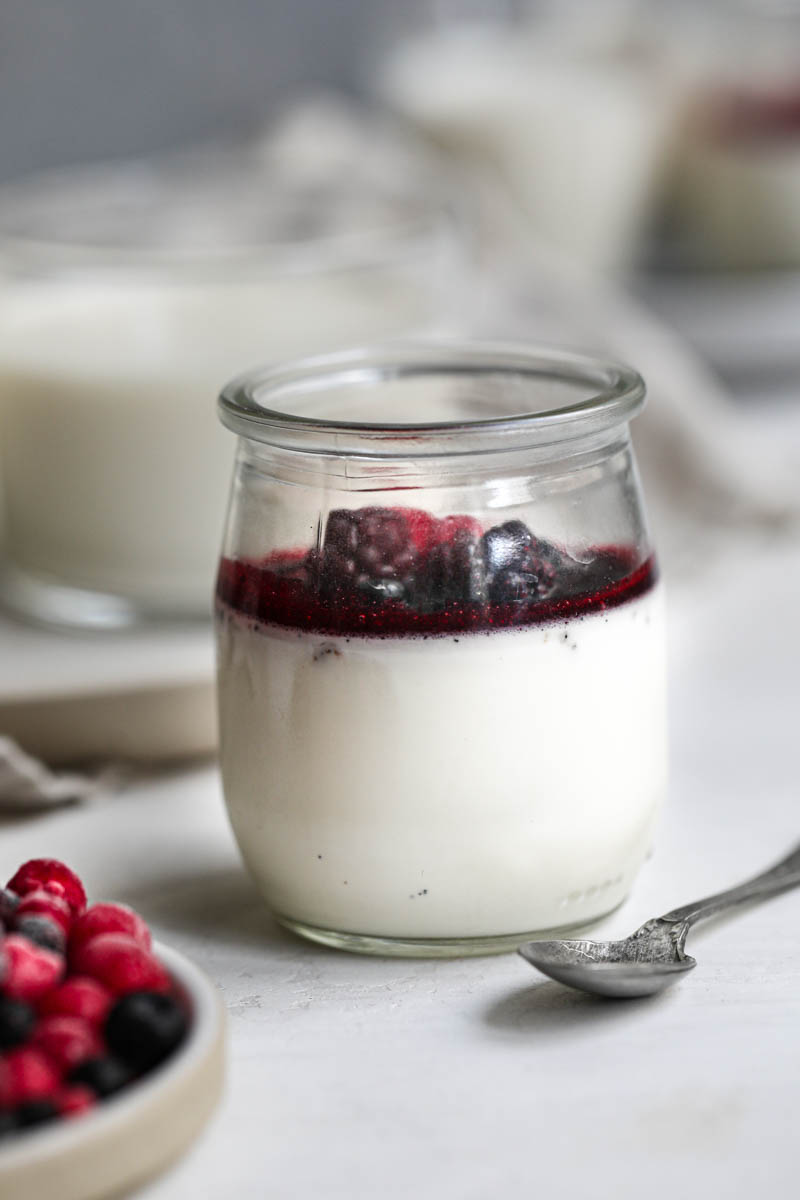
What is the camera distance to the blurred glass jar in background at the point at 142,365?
849 mm

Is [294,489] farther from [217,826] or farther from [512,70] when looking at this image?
[512,70]

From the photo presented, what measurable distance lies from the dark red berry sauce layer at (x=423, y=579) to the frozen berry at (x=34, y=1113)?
0.62 feet

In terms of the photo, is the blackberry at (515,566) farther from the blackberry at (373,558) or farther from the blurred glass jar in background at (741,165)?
the blurred glass jar in background at (741,165)

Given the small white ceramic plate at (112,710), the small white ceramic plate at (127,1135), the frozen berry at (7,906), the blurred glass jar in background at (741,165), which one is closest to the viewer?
the small white ceramic plate at (127,1135)

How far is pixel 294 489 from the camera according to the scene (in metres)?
0.56

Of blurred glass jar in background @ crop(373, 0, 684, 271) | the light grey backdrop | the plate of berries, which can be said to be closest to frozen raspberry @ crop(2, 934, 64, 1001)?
the plate of berries

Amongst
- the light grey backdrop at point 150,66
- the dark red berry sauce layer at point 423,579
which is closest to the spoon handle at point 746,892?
the dark red berry sauce layer at point 423,579

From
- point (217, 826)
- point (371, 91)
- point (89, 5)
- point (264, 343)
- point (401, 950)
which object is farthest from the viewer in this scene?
point (371, 91)

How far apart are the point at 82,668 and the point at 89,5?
1.08m

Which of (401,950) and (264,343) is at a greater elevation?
(264,343)

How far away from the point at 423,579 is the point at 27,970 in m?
0.18

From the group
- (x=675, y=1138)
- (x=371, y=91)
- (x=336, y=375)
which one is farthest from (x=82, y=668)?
(x=371, y=91)

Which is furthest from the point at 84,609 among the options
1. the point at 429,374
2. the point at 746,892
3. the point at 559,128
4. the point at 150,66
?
the point at 150,66

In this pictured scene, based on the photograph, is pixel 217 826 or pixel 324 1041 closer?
pixel 324 1041
